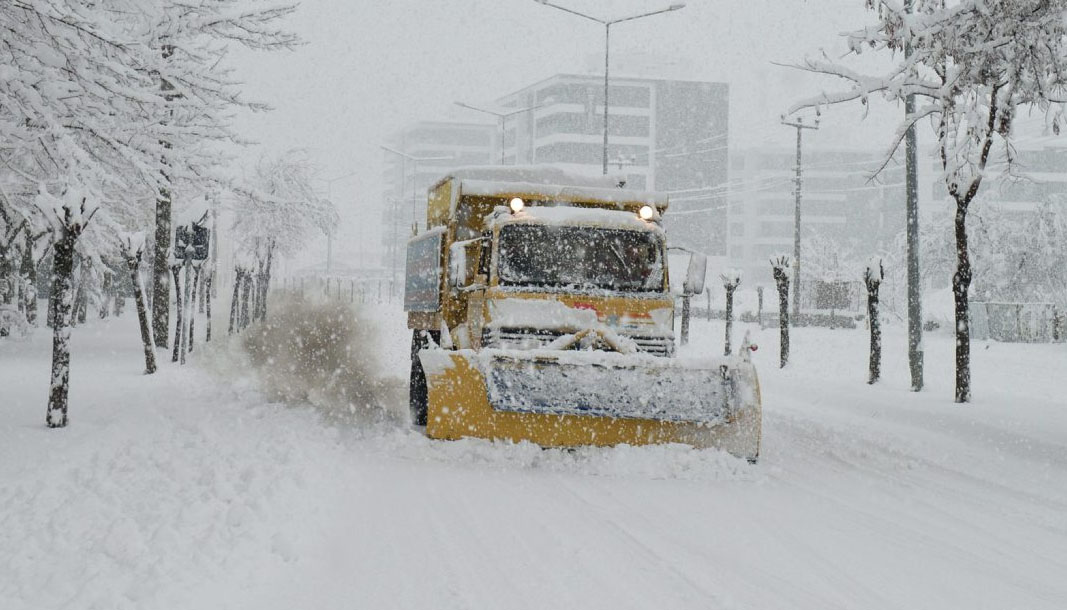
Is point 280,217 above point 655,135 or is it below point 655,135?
below

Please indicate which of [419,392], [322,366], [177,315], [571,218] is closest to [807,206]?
[322,366]

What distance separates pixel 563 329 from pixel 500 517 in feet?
9.33

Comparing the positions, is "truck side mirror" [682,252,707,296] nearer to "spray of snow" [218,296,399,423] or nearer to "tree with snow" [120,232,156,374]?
"spray of snow" [218,296,399,423]

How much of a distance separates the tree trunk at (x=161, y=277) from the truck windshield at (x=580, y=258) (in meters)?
13.2

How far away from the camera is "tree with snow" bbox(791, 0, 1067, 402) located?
9.73 meters

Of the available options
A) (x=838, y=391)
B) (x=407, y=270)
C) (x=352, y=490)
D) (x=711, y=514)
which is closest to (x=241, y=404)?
(x=407, y=270)

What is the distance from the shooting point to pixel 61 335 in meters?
9.49

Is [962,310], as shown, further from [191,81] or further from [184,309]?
[184,309]

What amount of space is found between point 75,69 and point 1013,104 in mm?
10442

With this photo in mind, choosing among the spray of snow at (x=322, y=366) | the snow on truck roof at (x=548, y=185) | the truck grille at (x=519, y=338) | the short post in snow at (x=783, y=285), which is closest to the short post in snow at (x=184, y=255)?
the spray of snow at (x=322, y=366)

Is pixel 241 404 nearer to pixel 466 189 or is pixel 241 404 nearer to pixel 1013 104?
pixel 466 189

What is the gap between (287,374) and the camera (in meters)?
16.3

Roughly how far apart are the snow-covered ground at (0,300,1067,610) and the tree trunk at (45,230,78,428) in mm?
265

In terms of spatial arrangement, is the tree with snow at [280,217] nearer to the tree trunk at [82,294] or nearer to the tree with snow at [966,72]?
the tree trunk at [82,294]
